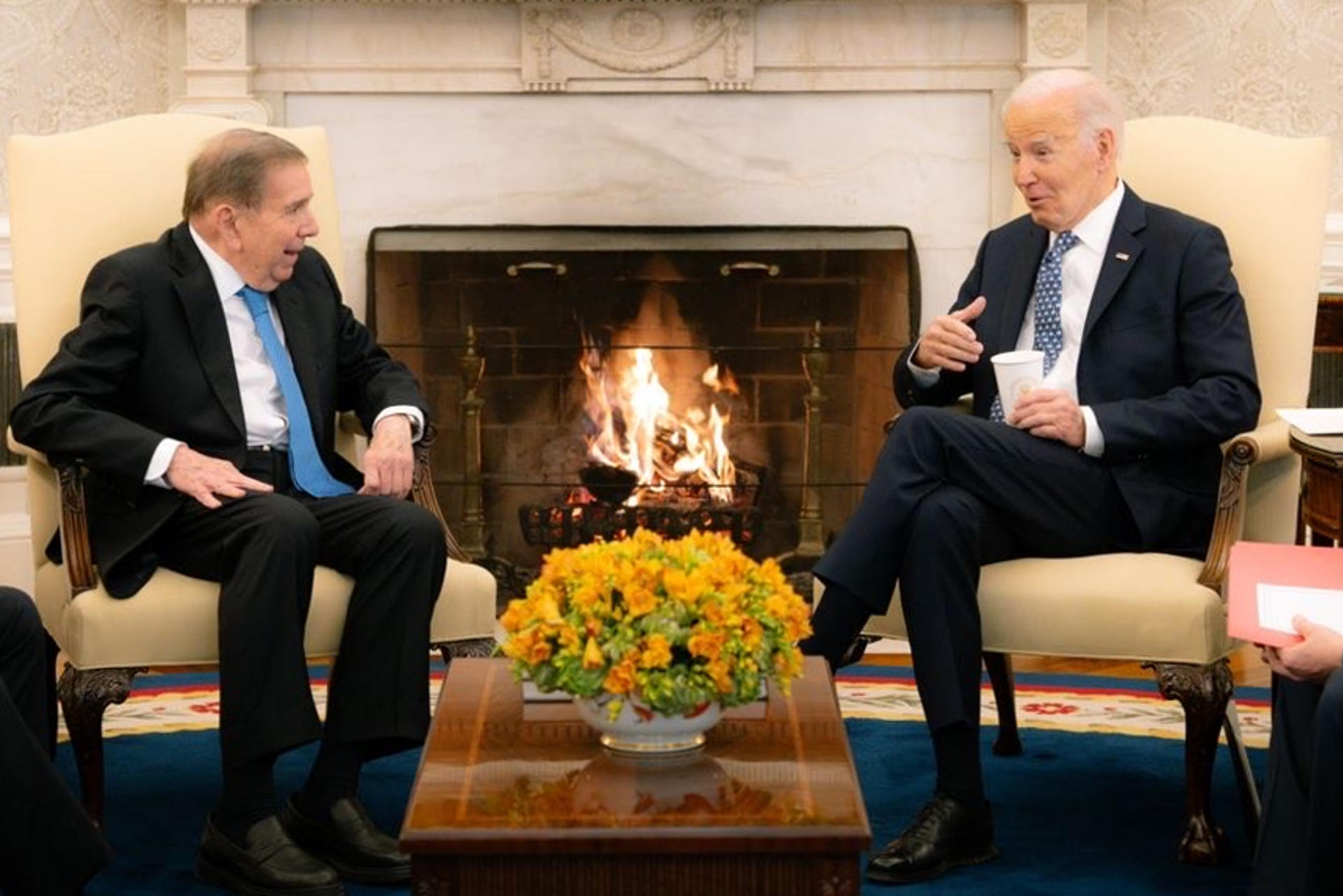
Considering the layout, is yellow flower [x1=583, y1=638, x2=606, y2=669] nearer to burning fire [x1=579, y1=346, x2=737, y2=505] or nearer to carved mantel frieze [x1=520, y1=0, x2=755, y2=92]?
burning fire [x1=579, y1=346, x2=737, y2=505]

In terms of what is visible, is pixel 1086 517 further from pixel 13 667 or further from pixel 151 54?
pixel 151 54

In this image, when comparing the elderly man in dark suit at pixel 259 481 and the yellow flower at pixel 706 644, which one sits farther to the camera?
the elderly man in dark suit at pixel 259 481

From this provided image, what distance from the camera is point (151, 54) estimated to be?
523 cm

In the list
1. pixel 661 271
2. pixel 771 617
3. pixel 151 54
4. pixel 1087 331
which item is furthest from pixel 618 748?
pixel 151 54

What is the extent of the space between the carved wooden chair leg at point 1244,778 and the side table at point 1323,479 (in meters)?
0.33

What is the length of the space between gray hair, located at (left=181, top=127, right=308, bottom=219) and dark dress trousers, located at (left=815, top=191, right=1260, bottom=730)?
1089 millimetres

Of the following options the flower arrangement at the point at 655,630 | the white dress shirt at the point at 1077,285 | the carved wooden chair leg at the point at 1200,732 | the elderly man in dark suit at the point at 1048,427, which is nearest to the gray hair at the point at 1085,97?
the elderly man in dark suit at the point at 1048,427

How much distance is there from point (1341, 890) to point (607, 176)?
324 cm

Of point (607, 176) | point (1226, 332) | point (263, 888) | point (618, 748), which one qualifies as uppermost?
point (607, 176)

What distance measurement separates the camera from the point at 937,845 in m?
3.10

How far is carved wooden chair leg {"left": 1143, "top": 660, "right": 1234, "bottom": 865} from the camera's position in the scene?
3129mm

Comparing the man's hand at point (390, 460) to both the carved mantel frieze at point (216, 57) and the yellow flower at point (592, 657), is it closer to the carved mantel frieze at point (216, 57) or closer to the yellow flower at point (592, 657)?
the yellow flower at point (592, 657)

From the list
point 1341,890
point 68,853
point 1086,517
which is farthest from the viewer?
point 1086,517

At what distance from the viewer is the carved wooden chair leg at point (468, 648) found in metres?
3.33
